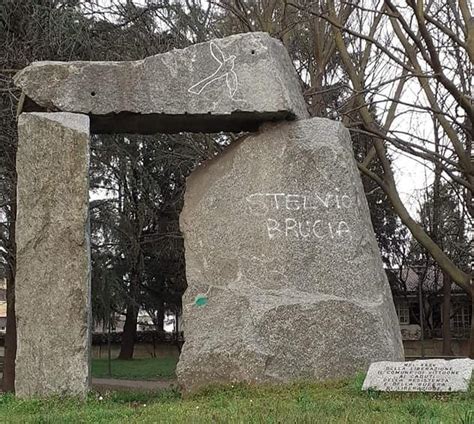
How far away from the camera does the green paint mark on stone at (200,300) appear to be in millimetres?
7448

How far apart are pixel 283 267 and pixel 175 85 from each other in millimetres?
2103

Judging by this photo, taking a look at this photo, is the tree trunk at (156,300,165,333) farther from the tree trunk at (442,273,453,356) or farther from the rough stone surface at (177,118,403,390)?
the rough stone surface at (177,118,403,390)

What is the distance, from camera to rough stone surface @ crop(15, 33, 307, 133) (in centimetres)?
756

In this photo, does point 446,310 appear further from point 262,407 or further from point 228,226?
point 262,407

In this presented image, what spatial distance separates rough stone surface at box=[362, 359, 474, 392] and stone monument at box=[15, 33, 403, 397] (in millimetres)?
984

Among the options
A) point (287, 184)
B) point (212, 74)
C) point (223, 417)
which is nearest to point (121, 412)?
point (223, 417)

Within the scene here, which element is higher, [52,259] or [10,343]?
[52,259]

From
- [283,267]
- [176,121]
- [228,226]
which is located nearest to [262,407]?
[283,267]

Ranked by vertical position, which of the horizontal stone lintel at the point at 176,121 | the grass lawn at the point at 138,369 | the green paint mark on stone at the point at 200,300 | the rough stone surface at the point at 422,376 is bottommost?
the grass lawn at the point at 138,369

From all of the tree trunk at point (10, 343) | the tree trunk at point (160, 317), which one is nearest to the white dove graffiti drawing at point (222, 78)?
the tree trunk at point (10, 343)

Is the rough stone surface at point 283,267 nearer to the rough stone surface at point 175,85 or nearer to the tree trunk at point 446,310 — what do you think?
the rough stone surface at point 175,85

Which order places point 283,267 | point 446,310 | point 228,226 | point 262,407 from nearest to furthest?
point 262,407 < point 283,267 < point 228,226 < point 446,310

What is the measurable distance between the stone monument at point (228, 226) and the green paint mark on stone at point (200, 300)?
0.03 ft

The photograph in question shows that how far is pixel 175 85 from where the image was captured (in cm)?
760
